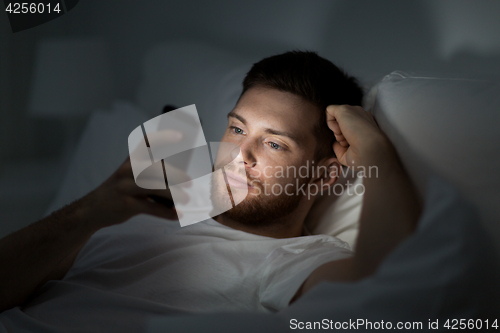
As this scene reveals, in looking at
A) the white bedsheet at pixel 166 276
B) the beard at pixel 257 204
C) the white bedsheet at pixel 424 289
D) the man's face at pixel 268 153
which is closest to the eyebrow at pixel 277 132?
the man's face at pixel 268 153

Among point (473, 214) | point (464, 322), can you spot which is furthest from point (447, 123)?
point (464, 322)

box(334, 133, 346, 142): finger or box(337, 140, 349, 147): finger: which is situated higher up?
box(334, 133, 346, 142): finger

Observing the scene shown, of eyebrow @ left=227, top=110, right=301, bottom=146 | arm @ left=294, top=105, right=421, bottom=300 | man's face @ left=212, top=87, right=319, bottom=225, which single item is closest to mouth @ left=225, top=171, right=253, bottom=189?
man's face @ left=212, top=87, right=319, bottom=225

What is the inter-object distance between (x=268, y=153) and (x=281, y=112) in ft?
0.31

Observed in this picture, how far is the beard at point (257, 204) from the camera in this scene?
27.5 inches

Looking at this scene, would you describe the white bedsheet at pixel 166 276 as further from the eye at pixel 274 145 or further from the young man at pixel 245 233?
the eye at pixel 274 145

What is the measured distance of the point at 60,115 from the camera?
73 cm

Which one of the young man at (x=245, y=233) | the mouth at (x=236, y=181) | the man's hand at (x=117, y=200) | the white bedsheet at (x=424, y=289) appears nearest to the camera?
the white bedsheet at (x=424, y=289)

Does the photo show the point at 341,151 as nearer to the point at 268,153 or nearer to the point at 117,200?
the point at 268,153

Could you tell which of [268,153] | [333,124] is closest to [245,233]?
[268,153]

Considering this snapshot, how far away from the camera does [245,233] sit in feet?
2.19

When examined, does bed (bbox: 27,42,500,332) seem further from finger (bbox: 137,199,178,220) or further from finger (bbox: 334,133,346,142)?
finger (bbox: 137,199,178,220)

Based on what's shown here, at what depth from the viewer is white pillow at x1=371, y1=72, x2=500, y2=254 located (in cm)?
41

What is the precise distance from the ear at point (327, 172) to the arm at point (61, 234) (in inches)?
13.5
